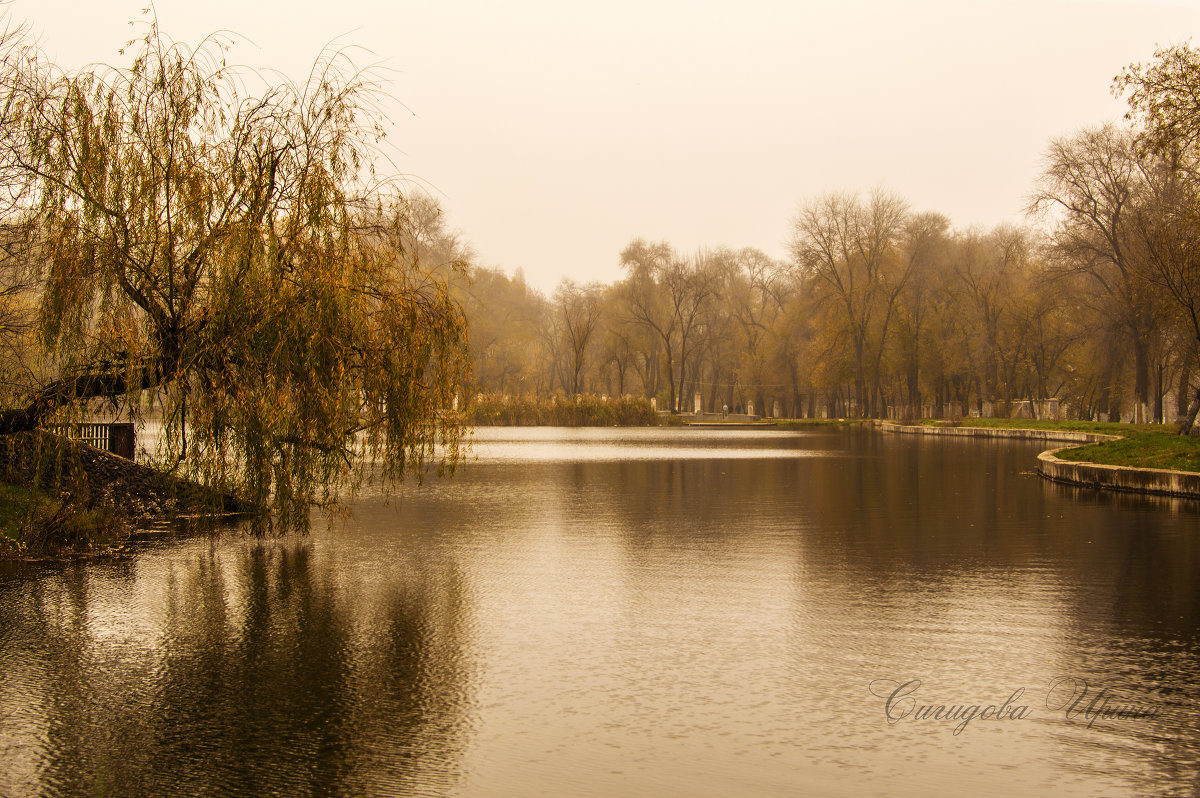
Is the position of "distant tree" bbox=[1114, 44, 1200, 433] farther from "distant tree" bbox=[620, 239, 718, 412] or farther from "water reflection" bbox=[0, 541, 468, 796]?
"distant tree" bbox=[620, 239, 718, 412]

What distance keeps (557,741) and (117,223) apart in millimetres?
8362

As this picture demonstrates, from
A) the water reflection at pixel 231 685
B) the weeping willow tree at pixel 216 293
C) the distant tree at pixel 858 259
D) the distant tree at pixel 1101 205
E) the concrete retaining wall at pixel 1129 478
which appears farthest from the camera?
the distant tree at pixel 858 259

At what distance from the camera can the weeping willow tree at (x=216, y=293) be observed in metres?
11.1

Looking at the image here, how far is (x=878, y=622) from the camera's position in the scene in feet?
28.5

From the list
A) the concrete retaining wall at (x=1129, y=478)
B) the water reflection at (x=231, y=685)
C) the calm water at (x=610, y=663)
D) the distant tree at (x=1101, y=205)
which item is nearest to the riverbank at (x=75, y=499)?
the calm water at (x=610, y=663)

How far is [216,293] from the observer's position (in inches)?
437

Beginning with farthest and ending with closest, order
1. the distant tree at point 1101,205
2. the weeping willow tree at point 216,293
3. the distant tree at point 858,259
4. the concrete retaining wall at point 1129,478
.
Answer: the distant tree at point 858,259 < the distant tree at point 1101,205 < the concrete retaining wall at point 1129,478 < the weeping willow tree at point 216,293

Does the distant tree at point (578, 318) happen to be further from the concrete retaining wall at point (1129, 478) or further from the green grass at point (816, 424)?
the concrete retaining wall at point (1129, 478)

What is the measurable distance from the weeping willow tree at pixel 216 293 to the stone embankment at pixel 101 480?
421 millimetres

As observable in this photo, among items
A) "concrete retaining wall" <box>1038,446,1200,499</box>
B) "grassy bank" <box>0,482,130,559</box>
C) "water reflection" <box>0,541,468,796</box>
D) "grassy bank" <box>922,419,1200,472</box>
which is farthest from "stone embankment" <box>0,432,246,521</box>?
"grassy bank" <box>922,419,1200,472</box>

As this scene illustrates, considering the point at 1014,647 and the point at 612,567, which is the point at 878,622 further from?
the point at 612,567

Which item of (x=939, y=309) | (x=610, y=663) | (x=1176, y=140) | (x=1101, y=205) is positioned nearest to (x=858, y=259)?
(x=939, y=309)

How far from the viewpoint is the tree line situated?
1352 inches

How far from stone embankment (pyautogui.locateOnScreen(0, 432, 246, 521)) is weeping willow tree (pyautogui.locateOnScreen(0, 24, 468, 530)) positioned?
42cm
